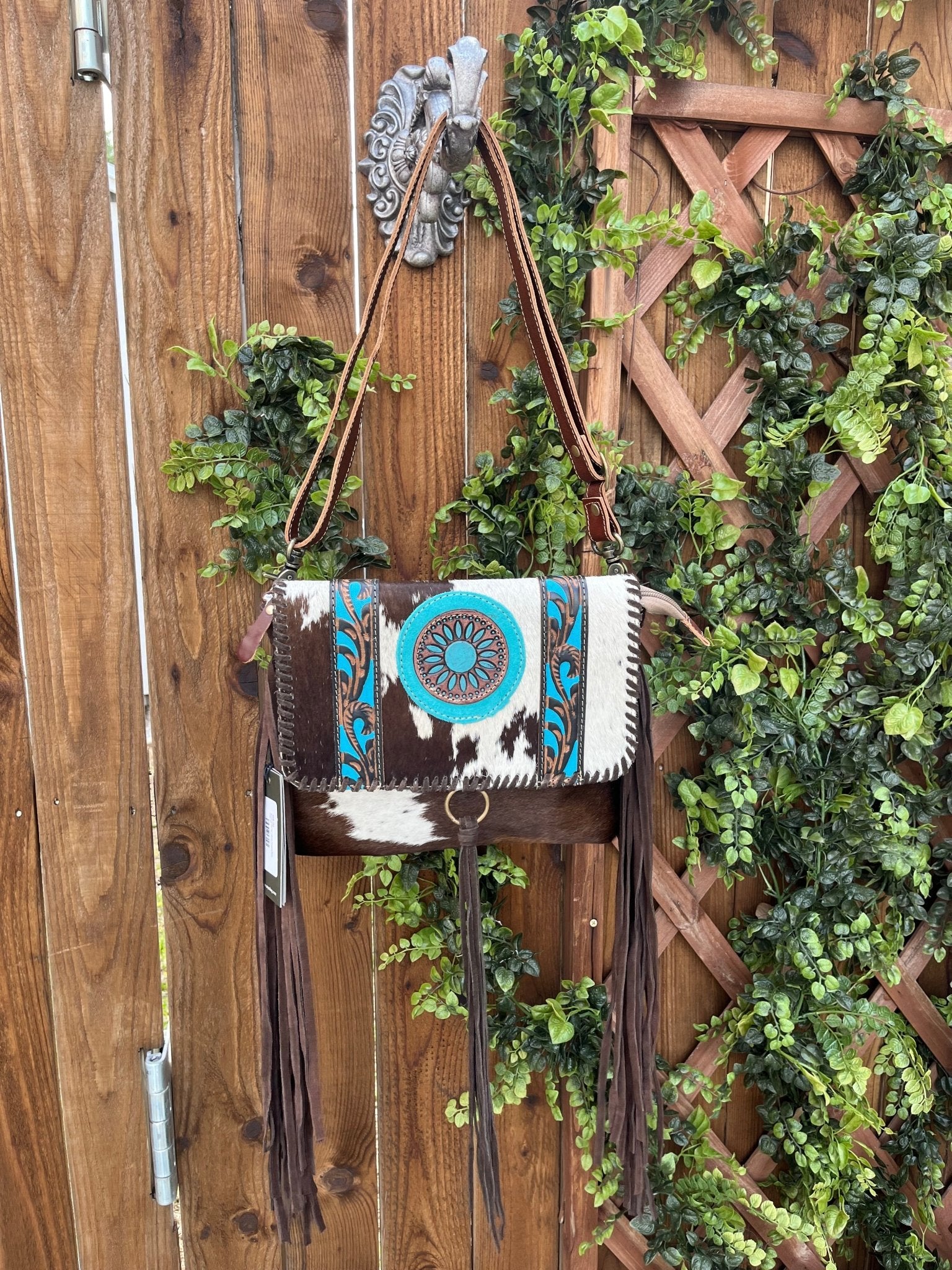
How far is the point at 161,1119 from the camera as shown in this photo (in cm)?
90

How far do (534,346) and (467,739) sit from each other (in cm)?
39

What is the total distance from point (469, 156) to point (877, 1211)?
1475mm

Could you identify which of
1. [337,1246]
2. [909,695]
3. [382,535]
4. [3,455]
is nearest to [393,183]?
[382,535]

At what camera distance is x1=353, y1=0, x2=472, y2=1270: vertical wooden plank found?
0.83 metres

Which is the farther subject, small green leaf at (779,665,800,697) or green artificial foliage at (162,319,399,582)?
small green leaf at (779,665,800,697)

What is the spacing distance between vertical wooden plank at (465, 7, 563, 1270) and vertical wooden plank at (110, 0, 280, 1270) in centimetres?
28

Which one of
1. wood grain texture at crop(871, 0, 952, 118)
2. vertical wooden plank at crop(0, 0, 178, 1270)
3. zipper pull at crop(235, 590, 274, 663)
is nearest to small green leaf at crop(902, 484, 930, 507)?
wood grain texture at crop(871, 0, 952, 118)

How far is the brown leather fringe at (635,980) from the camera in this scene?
0.73 m

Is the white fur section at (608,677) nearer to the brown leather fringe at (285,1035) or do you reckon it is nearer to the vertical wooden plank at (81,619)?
the brown leather fringe at (285,1035)

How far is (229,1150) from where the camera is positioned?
951 millimetres

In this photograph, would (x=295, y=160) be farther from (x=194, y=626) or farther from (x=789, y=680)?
(x=789, y=680)

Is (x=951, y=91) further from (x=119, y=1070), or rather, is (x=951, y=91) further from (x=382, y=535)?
(x=119, y=1070)

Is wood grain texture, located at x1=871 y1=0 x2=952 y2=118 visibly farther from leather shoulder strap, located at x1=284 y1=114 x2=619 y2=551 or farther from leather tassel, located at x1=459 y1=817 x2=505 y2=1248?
leather tassel, located at x1=459 y1=817 x2=505 y2=1248

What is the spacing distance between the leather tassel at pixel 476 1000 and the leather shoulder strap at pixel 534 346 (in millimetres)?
325
